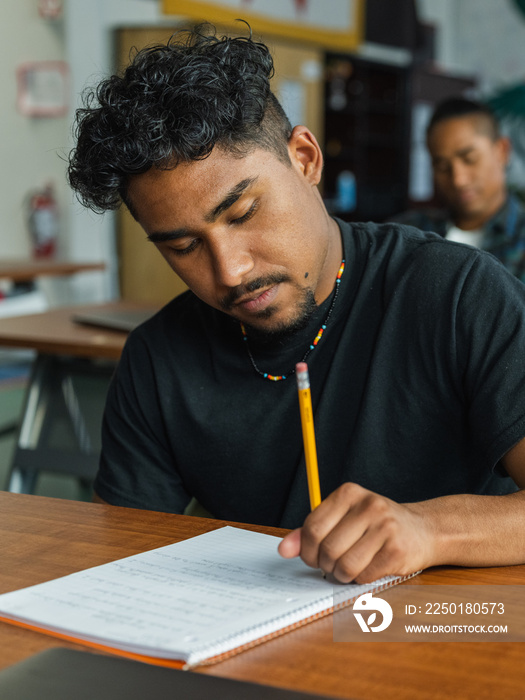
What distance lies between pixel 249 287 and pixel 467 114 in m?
2.48

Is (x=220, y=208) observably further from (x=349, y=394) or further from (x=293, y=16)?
(x=293, y=16)

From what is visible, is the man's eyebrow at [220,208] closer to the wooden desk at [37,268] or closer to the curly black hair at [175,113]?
the curly black hair at [175,113]

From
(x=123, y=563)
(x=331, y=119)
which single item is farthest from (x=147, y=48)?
(x=331, y=119)

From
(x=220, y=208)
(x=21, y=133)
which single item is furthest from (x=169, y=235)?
(x=21, y=133)

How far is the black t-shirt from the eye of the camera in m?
0.98

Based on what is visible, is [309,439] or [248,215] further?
[248,215]

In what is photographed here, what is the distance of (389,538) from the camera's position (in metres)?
0.68

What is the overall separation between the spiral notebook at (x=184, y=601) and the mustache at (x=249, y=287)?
1.02ft

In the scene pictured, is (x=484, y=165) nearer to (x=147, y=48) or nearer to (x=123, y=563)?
(x=147, y=48)

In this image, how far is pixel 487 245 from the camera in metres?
3.02

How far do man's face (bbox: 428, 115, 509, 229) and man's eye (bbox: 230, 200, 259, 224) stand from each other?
2329 millimetres

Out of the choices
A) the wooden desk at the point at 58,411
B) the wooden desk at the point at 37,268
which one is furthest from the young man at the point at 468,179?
the wooden desk at the point at 37,268

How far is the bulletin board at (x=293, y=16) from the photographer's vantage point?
4.95m

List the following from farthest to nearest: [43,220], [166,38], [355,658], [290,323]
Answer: [43,220] < [166,38] < [290,323] < [355,658]
